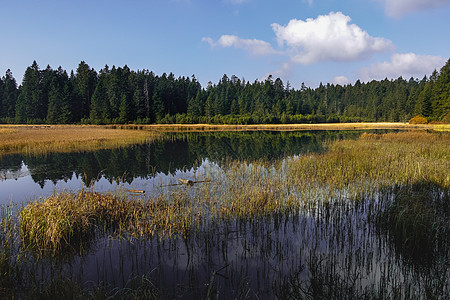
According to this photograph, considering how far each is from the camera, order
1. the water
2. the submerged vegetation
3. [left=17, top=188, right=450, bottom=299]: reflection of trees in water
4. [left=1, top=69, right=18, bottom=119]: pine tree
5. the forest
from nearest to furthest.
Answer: [left=17, top=188, right=450, bottom=299]: reflection of trees in water
the submerged vegetation
the water
the forest
[left=1, top=69, right=18, bottom=119]: pine tree

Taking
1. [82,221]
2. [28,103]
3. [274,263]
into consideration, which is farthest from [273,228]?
[28,103]

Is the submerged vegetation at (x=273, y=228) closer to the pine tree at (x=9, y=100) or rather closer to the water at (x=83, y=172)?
the water at (x=83, y=172)

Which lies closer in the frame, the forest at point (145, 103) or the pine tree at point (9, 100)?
the forest at point (145, 103)

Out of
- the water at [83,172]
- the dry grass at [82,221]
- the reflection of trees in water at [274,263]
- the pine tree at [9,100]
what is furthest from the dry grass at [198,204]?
the pine tree at [9,100]

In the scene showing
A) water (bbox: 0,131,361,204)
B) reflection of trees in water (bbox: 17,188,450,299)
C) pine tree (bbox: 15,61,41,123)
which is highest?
pine tree (bbox: 15,61,41,123)

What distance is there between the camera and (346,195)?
31.6 feet

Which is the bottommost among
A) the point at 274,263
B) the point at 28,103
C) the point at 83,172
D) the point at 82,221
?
the point at 274,263

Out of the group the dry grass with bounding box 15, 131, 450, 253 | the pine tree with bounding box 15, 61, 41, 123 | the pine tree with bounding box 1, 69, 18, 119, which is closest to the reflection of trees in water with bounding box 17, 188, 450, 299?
the dry grass with bounding box 15, 131, 450, 253

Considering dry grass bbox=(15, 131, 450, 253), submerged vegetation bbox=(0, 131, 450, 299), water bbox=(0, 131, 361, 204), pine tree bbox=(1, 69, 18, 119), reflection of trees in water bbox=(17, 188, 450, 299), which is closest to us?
reflection of trees in water bbox=(17, 188, 450, 299)

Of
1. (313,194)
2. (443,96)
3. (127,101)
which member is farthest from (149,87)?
(313,194)

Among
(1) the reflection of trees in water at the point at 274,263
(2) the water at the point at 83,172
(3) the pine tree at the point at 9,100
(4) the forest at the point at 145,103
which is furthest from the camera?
(3) the pine tree at the point at 9,100

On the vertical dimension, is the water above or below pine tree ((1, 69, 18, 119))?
below

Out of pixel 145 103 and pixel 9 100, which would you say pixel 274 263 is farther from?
pixel 9 100

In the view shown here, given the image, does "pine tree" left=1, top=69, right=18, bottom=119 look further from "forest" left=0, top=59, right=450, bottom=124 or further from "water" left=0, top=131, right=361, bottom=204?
"water" left=0, top=131, right=361, bottom=204
